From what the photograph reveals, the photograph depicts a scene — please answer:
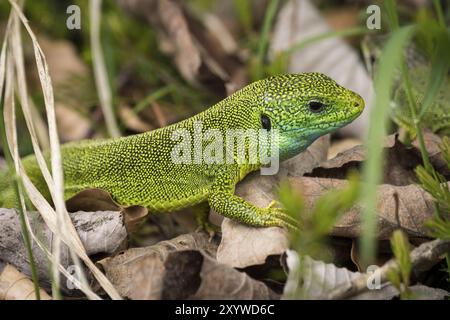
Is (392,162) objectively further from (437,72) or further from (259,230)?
(259,230)

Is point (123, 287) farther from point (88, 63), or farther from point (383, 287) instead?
point (88, 63)

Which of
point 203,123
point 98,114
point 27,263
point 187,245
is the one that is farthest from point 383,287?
point 98,114

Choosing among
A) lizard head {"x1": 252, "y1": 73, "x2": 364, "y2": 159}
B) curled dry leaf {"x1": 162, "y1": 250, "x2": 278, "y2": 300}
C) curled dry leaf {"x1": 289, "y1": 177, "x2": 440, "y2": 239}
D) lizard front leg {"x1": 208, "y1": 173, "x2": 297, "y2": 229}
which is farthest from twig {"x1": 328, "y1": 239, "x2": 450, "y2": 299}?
lizard head {"x1": 252, "y1": 73, "x2": 364, "y2": 159}

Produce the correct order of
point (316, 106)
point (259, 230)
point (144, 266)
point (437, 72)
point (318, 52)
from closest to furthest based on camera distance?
point (144, 266)
point (437, 72)
point (259, 230)
point (316, 106)
point (318, 52)

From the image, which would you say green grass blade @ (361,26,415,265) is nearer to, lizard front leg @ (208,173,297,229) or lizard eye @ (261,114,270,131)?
lizard front leg @ (208,173,297,229)

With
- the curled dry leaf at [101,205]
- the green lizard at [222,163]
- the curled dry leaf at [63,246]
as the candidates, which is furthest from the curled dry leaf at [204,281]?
the curled dry leaf at [101,205]

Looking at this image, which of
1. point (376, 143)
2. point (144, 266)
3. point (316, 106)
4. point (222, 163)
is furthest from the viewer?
point (222, 163)

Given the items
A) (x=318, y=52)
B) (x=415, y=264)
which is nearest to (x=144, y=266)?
(x=415, y=264)
